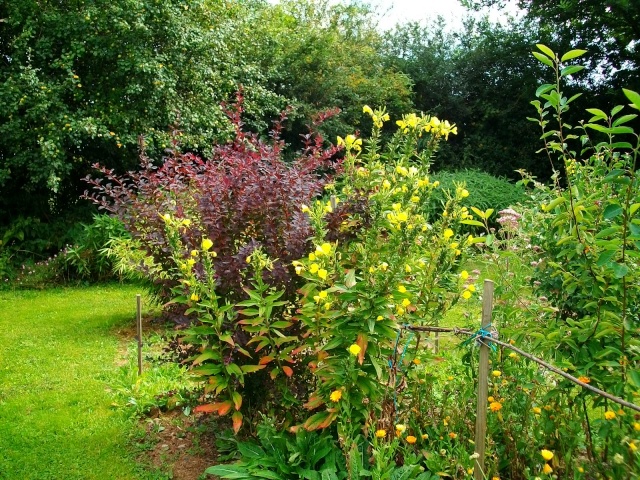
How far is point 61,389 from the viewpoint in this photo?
4.50 m

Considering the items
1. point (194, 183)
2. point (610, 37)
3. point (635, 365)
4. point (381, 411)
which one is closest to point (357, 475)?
point (381, 411)

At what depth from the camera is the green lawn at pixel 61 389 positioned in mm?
3303

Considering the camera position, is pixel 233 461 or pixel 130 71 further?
pixel 130 71

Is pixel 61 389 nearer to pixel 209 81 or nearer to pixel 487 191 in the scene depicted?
pixel 209 81

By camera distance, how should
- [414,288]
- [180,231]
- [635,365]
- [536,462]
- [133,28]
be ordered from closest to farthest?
[635,365] → [536,462] → [414,288] → [180,231] → [133,28]

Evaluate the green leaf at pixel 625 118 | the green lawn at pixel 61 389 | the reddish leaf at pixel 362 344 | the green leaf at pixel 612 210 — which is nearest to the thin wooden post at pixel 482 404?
the reddish leaf at pixel 362 344

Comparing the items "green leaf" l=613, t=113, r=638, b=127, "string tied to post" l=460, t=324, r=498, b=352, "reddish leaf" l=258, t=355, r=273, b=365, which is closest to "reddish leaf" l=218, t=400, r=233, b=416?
"reddish leaf" l=258, t=355, r=273, b=365

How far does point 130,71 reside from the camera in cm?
830

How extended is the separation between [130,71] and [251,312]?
6.71m

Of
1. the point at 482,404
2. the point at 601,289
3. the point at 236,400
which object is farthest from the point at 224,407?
the point at 601,289

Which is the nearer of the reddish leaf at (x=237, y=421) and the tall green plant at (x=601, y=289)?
the tall green plant at (x=601, y=289)

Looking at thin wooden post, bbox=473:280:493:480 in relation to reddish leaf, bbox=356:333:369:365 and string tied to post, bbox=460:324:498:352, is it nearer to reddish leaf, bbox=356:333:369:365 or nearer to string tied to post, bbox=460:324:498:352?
string tied to post, bbox=460:324:498:352

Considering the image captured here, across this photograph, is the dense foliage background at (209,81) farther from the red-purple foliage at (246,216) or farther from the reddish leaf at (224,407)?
the reddish leaf at (224,407)

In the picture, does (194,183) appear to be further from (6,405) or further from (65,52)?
(65,52)
